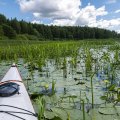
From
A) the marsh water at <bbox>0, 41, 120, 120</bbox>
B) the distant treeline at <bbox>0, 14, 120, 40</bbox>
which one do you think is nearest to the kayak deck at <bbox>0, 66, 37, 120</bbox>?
the marsh water at <bbox>0, 41, 120, 120</bbox>

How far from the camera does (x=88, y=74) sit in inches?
218

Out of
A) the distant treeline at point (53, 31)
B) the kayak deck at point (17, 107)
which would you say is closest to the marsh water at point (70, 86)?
the kayak deck at point (17, 107)

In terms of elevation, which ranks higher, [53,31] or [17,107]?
[53,31]

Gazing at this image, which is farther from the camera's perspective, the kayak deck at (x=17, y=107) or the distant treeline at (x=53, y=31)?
the distant treeline at (x=53, y=31)

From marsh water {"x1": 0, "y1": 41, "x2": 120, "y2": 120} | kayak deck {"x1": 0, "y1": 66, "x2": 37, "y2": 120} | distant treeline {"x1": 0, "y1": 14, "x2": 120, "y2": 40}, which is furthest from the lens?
distant treeline {"x1": 0, "y1": 14, "x2": 120, "y2": 40}

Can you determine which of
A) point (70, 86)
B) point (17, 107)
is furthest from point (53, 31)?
point (17, 107)

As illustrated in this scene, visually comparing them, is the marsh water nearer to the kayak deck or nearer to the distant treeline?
the kayak deck

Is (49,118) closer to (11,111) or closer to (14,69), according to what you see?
(11,111)

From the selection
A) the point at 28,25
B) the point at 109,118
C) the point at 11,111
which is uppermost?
the point at 28,25

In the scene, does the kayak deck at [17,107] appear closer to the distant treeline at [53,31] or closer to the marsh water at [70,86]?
the marsh water at [70,86]

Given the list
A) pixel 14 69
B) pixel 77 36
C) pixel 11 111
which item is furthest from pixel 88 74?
pixel 77 36

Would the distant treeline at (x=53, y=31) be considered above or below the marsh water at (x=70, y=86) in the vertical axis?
above

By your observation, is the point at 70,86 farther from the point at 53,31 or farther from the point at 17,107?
the point at 53,31

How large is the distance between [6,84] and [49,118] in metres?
0.66
